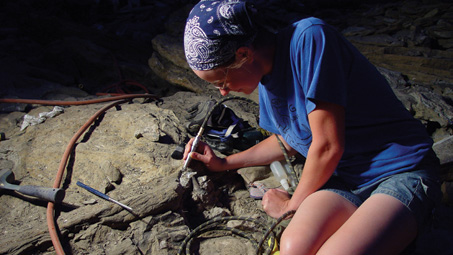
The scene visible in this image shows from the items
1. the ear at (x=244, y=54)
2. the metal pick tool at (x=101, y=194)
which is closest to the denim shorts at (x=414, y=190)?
the ear at (x=244, y=54)

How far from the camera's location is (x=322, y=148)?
155cm

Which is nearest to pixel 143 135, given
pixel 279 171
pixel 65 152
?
pixel 65 152

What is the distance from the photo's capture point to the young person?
4.70 feet

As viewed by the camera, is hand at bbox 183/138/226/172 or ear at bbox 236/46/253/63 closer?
ear at bbox 236/46/253/63

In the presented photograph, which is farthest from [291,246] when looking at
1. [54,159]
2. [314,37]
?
[54,159]

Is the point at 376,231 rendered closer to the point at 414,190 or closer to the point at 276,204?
the point at 414,190

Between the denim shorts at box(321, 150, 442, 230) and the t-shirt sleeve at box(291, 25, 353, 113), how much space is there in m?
0.50

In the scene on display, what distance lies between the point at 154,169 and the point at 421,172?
5.88 ft

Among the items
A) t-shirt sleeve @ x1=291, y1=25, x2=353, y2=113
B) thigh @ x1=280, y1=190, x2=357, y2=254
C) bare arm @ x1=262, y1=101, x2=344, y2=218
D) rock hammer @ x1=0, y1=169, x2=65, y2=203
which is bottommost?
rock hammer @ x1=0, y1=169, x2=65, y2=203

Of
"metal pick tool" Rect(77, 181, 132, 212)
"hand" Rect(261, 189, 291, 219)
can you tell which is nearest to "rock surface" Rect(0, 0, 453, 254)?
"metal pick tool" Rect(77, 181, 132, 212)

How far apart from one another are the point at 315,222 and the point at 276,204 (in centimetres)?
35

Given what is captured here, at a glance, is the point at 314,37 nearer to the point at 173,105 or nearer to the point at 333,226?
the point at 333,226

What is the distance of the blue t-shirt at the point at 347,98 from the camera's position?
1.44 metres

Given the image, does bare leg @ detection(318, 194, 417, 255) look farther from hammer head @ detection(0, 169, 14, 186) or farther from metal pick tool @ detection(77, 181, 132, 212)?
hammer head @ detection(0, 169, 14, 186)
